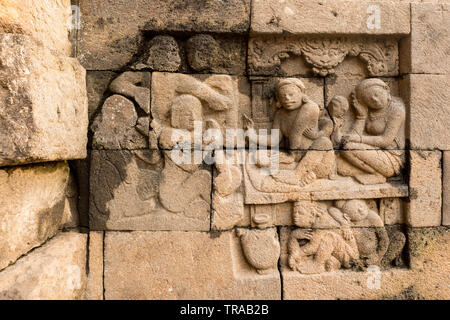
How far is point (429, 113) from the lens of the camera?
10.8 feet

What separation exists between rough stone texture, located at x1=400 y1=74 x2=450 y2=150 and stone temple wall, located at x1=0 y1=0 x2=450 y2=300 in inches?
0.5

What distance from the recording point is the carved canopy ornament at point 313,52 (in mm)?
3295

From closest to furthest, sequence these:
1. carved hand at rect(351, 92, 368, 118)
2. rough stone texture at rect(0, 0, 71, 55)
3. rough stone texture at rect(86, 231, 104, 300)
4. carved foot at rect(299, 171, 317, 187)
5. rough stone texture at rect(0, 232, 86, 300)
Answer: rough stone texture at rect(0, 232, 86, 300) → rough stone texture at rect(0, 0, 71, 55) → rough stone texture at rect(86, 231, 104, 300) → carved foot at rect(299, 171, 317, 187) → carved hand at rect(351, 92, 368, 118)

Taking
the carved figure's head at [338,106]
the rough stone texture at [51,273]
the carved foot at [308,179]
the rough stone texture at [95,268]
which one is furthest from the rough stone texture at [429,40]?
the rough stone texture at [51,273]

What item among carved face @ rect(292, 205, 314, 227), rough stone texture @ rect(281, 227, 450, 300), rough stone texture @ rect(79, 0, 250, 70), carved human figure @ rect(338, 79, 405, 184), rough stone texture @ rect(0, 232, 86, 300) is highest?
rough stone texture @ rect(79, 0, 250, 70)

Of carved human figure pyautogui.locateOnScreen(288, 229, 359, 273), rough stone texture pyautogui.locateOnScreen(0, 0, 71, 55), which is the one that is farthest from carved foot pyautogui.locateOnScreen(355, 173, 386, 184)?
rough stone texture pyautogui.locateOnScreen(0, 0, 71, 55)

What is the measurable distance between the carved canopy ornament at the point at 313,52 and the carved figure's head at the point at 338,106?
0.97ft

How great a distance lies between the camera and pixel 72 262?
280 cm

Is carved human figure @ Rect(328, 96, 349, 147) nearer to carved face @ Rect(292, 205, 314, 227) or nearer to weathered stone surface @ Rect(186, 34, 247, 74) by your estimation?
carved face @ Rect(292, 205, 314, 227)

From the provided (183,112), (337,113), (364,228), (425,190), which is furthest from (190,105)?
(425,190)

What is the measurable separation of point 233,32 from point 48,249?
255 centimetres

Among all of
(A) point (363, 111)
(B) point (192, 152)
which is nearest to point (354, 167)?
(A) point (363, 111)

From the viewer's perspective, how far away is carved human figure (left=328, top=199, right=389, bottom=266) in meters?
3.26

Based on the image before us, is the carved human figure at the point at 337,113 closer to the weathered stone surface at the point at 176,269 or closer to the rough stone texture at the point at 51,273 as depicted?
the weathered stone surface at the point at 176,269
